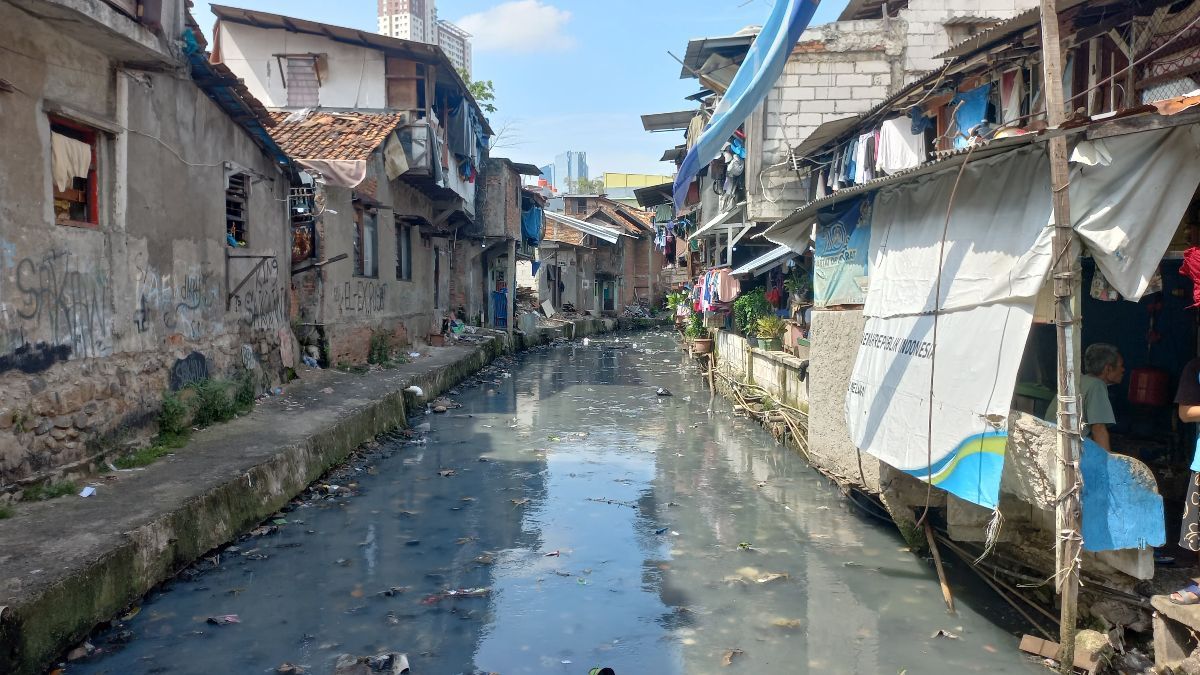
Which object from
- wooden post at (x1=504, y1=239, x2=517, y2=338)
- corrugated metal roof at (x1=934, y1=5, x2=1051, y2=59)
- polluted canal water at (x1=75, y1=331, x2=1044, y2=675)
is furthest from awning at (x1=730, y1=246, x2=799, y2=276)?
wooden post at (x1=504, y1=239, x2=517, y2=338)

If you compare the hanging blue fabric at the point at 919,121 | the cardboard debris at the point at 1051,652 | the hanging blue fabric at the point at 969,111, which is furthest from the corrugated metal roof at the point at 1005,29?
the cardboard debris at the point at 1051,652

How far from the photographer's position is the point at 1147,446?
6.66m

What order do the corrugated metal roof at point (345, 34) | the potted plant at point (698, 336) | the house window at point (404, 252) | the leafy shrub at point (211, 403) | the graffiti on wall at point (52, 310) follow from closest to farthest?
the graffiti on wall at point (52, 310) → the leafy shrub at point (211, 403) → the corrugated metal roof at point (345, 34) → the house window at point (404, 252) → the potted plant at point (698, 336)

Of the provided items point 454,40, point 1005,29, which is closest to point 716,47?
point 1005,29

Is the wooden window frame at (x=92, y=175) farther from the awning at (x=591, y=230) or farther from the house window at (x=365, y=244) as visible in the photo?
the awning at (x=591, y=230)

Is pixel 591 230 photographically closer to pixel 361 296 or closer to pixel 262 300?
pixel 361 296

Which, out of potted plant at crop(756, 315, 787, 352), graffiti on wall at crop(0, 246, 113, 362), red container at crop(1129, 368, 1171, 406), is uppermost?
graffiti on wall at crop(0, 246, 113, 362)

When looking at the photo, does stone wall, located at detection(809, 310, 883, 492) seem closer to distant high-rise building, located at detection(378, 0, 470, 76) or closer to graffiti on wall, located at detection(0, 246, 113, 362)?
graffiti on wall, located at detection(0, 246, 113, 362)

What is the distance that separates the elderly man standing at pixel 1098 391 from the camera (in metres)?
5.02

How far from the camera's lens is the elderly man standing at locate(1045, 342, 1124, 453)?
16.5 ft

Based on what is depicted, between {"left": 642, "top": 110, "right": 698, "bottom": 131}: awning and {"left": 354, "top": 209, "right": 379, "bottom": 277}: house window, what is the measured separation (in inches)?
355

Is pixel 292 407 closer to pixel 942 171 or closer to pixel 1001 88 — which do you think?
pixel 942 171

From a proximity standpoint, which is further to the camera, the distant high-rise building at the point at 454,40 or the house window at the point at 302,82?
the distant high-rise building at the point at 454,40

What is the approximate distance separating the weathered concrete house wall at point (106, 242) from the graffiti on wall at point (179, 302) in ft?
0.07
